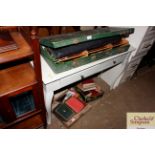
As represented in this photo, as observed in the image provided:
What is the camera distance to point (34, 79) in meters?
0.91

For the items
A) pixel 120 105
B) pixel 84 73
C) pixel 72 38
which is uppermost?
pixel 72 38

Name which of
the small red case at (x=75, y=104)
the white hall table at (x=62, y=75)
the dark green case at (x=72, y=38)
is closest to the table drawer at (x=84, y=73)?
the white hall table at (x=62, y=75)

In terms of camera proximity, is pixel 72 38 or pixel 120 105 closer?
pixel 72 38

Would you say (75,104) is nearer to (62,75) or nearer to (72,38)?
(62,75)

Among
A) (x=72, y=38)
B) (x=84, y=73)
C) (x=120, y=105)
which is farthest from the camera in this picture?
(x=120, y=105)

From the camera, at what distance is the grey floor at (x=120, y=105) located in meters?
1.54

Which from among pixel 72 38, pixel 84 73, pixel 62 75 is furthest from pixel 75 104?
pixel 72 38

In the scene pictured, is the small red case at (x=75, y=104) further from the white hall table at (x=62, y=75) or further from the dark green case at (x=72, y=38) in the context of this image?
the dark green case at (x=72, y=38)

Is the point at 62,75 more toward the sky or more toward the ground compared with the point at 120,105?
more toward the sky

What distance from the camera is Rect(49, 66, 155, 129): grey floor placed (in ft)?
5.07

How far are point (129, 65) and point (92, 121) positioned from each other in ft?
2.59

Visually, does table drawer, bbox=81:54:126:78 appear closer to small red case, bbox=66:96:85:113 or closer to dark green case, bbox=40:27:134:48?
dark green case, bbox=40:27:134:48

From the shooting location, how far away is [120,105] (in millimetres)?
1780
